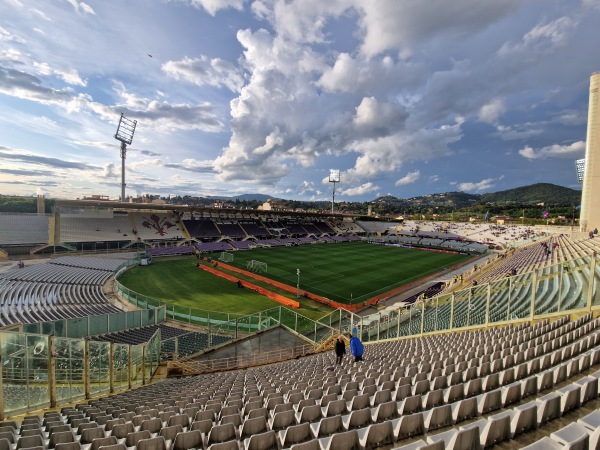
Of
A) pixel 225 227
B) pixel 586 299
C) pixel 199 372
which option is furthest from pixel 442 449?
pixel 225 227

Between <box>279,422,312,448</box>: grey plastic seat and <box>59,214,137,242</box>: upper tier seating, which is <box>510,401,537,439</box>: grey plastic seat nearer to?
<box>279,422,312,448</box>: grey plastic seat

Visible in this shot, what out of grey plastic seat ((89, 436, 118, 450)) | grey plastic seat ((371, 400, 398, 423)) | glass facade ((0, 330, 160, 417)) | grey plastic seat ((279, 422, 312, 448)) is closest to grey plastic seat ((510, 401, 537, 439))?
grey plastic seat ((371, 400, 398, 423))

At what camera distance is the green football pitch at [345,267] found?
33.1m

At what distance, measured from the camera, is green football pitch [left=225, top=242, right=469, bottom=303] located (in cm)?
3308

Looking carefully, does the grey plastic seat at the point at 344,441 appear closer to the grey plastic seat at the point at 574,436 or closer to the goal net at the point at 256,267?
the grey plastic seat at the point at 574,436

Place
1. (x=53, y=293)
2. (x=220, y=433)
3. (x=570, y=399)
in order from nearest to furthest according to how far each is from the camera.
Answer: (x=570, y=399)
(x=220, y=433)
(x=53, y=293)

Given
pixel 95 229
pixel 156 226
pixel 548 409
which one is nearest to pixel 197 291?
pixel 548 409

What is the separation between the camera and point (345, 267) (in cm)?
4356

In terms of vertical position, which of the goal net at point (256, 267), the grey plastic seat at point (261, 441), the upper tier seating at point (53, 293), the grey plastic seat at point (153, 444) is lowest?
the goal net at point (256, 267)

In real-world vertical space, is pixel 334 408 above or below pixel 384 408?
below

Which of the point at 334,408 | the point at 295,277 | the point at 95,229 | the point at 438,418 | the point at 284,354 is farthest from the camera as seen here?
the point at 95,229

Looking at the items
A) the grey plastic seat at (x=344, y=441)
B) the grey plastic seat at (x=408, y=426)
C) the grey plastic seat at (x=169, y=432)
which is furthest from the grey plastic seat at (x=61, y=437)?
the grey plastic seat at (x=408, y=426)

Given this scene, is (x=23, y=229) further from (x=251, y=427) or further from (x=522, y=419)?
(x=522, y=419)

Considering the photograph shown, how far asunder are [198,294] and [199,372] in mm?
16481
